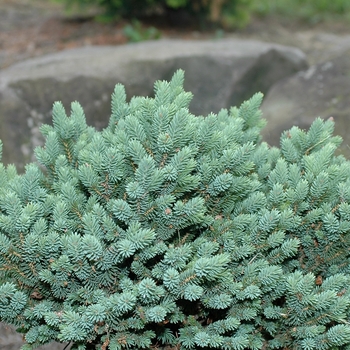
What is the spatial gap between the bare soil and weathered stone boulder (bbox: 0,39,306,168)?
1.05 m

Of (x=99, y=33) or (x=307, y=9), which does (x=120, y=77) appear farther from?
(x=307, y=9)

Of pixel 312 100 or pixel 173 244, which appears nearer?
pixel 173 244

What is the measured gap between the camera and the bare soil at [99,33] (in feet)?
22.1

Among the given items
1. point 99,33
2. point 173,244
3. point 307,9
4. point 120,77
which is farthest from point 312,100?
point 307,9

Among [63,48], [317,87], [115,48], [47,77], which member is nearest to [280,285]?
[317,87]

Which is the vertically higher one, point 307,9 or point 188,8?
point 188,8

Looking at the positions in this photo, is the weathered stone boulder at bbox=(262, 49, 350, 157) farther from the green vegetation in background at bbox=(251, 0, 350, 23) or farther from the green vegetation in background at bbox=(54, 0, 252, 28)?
the green vegetation in background at bbox=(251, 0, 350, 23)

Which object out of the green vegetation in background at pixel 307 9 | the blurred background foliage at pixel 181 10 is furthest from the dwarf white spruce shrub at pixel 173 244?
the green vegetation in background at pixel 307 9

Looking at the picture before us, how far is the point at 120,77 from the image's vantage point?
508cm

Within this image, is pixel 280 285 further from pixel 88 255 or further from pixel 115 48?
pixel 115 48

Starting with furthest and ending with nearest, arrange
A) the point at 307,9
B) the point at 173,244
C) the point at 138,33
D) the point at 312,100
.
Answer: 1. the point at 307,9
2. the point at 138,33
3. the point at 312,100
4. the point at 173,244

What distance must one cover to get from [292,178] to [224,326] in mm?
732

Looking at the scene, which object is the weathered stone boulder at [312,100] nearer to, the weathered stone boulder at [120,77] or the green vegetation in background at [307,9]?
the weathered stone boulder at [120,77]

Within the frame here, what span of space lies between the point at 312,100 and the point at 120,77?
1837 mm
